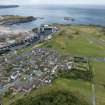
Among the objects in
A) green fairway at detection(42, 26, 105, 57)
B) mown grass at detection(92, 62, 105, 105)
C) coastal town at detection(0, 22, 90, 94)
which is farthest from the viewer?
green fairway at detection(42, 26, 105, 57)

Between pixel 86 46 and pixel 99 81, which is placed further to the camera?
pixel 86 46

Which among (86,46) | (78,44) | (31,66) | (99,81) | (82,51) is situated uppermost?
(99,81)

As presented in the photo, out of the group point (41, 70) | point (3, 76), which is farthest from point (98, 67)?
point (3, 76)

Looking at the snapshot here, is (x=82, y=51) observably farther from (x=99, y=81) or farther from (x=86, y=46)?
(x=99, y=81)

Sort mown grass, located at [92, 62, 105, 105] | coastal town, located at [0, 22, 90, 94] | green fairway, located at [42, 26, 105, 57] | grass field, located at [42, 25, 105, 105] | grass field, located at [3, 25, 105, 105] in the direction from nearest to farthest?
mown grass, located at [92, 62, 105, 105] < grass field, located at [3, 25, 105, 105] < grass field, located at [42, 25, 105, 105] < coastal town, located at [0, 22, 90, 94] < green fairway, located at [42, 26, 105, 57]

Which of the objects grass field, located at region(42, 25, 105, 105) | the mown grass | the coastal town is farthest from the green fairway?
the mown grass

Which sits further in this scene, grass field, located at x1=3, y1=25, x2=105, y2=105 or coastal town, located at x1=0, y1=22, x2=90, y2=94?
coastal town, located at x1=0, y1=22, x2=90, y2=94

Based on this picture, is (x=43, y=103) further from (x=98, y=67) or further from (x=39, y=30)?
(x=39, y=30)

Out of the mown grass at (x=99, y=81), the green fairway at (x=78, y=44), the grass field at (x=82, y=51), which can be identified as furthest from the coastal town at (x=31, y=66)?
the green fairway at (x=78, y=44)

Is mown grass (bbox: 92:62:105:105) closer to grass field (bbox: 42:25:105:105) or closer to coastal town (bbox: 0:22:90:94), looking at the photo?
grass field (bbox: 42:25:105:105)

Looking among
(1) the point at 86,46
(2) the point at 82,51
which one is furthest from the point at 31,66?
(1) the point at 86,46

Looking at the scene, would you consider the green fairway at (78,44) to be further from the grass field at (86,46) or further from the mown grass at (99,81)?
the mown grass at (99,81)
